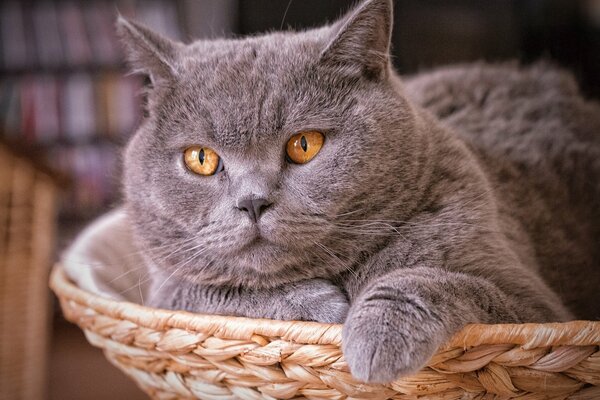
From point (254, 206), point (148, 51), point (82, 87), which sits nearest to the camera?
point (254, 206)

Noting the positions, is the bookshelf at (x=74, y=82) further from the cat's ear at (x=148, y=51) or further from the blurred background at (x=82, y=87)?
the cat's ear at (x=148, y=51)

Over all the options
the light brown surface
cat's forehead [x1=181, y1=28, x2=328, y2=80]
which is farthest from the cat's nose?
the light brown surface

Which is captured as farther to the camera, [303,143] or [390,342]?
[303,143]

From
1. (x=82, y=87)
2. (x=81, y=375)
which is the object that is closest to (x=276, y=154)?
(x=81, y=375)

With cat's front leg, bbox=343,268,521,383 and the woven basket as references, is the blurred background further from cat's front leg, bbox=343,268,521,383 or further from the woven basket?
cat's front leg, bbox=343,268,521,383

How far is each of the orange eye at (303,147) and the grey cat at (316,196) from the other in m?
0.01

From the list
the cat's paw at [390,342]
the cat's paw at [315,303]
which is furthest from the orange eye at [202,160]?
the cat's paw at [390,342]

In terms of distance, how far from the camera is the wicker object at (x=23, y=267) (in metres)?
1.73

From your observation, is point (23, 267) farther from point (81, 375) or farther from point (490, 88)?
point (490, 88)

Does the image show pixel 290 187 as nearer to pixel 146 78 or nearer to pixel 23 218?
pixel 146 78

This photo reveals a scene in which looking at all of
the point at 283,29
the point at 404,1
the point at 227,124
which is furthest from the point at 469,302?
the point at 404,1

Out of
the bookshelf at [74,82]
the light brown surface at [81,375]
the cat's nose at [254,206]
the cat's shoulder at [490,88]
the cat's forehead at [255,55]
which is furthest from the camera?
the bookshelf at [74,82]

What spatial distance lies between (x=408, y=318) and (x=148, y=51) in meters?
0.60

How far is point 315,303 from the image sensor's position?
2.93 feet
